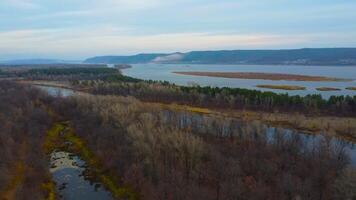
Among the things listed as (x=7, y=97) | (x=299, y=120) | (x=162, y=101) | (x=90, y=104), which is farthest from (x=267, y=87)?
(x=7, y=97)

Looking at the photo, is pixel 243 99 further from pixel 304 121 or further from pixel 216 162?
pixel 216 162

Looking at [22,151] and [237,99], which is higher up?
[237,99]

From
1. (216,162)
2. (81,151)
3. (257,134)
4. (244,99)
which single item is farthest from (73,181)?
(244,99)

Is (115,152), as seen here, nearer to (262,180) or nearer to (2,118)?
(262,180)

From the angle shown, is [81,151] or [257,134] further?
[81,151]

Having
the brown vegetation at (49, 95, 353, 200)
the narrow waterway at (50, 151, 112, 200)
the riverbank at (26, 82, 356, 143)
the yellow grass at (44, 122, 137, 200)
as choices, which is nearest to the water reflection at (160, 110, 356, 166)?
the brown vegetation at (49, 95, 353, 200)

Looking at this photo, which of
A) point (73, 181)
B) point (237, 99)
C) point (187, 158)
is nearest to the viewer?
point (187, 158)

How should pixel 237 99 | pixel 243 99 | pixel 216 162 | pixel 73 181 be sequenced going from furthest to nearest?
1. pixel 237 99
2. pixel 243 99
3. pixel 73 181
4. pixel 216 162

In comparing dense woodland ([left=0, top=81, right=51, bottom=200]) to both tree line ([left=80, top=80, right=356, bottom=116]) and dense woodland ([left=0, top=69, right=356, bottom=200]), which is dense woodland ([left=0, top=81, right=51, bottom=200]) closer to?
dense woodland ([left=0, top=69, right=356, bottom=200])

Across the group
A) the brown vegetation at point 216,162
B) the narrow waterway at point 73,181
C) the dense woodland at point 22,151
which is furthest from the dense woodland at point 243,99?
the narrow waterway at point 73,181

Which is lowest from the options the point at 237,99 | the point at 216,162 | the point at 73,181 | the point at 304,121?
the point at 73,181

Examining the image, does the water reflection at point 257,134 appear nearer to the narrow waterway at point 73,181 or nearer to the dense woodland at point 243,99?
the narrow waterway at point 73,181
